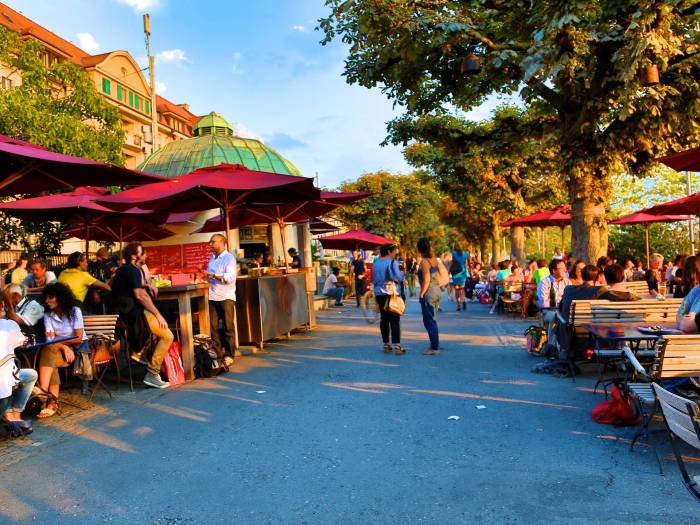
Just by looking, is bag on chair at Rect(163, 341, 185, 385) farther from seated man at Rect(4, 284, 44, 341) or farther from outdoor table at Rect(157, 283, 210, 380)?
seated man at Rect(4, 284, 44, 341)

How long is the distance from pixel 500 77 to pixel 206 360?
6.59m

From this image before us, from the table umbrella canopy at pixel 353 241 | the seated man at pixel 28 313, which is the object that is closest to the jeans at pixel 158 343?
the seated man at pixel 28 313

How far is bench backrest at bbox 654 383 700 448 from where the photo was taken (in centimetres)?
269

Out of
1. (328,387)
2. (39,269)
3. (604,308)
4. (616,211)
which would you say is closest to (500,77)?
(604,308)

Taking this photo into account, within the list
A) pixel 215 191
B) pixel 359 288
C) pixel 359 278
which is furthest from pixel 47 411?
pixel 359 288

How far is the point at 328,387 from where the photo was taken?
702cm

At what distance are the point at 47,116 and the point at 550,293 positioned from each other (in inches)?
532

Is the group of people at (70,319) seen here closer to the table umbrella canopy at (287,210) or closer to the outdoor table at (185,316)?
the outdoor table at (185,316)

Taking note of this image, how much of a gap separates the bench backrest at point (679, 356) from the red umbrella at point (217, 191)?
18.6 feet

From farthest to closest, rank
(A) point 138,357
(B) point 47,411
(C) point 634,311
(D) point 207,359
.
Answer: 1. (D) point 207,359
2. (A) point 138,357
3. (C) point 634,311
4. (B) point 47,411

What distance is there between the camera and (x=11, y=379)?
5.00 metres

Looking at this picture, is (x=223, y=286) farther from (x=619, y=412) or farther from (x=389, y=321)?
(x=619, y=412)

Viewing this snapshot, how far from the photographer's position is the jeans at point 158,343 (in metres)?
7.22

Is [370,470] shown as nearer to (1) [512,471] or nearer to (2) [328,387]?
(1) [512,471]
